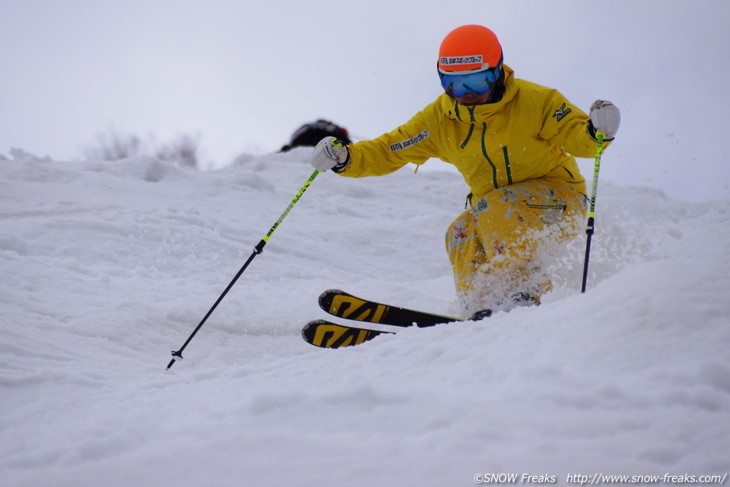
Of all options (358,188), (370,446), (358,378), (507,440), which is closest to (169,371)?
(358,378)

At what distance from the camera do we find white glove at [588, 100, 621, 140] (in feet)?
10.7

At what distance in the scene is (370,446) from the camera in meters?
1.52

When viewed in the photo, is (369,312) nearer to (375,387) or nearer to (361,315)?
(361,315)

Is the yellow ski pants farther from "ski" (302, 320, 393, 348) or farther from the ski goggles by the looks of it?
"ski" (302, 320, 393, 348)

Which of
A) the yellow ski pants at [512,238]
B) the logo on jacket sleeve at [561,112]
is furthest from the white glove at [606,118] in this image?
the yellow ski pants at [512,238]

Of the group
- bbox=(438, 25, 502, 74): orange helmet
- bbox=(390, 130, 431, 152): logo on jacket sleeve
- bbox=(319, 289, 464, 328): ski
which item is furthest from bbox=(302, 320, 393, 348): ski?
bbox=(438, 25, 502, 74): orange helmet

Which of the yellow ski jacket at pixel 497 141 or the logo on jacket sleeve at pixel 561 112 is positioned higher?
the logo on jacket sleeve at pixel 561 112

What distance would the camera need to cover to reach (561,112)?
3.57 metres

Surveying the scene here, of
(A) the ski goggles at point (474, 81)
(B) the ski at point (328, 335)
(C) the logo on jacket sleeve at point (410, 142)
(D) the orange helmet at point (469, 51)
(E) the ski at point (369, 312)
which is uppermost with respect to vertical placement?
(D) the orange helmet at point (469, 51)

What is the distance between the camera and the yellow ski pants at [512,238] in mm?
3588

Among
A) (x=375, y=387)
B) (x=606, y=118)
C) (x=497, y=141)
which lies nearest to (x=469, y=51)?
(x=497, y=141)

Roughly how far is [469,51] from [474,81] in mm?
165

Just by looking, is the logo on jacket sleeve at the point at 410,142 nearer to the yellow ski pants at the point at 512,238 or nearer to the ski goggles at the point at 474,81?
the ski goggles at the point at 474,81

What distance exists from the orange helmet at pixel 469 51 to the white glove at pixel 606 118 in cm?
62
